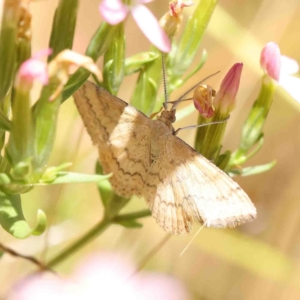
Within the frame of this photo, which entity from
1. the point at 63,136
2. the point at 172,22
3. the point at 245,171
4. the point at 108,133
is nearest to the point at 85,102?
the point at 108,133

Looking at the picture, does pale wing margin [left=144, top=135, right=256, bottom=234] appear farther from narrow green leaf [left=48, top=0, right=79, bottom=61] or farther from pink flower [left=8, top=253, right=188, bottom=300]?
pink flower [left=8, top=253, right=188, bottom=300]

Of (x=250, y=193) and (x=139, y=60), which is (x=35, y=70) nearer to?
(x=139, y=60)

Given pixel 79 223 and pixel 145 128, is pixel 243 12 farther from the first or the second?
pixel 145 128

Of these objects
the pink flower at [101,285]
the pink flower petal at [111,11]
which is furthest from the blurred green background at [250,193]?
the pink flower petal at [111,11]

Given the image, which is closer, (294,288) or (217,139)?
(217,139)

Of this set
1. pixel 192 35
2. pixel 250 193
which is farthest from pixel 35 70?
pixel 250 193

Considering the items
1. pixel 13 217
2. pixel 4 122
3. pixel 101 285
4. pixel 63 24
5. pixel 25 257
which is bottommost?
pixel 101 285

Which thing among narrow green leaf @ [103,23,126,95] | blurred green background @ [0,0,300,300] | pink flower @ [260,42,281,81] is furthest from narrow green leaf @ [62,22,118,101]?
blurred green background @ [0,0,300,300]
